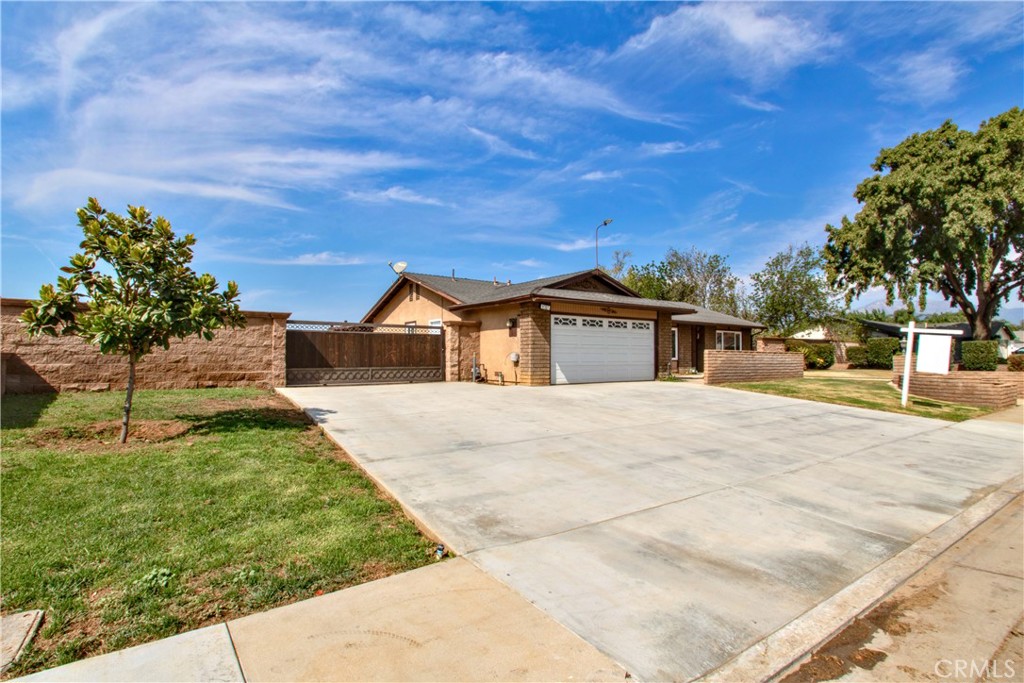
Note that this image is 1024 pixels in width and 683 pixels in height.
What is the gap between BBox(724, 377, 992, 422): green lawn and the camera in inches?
486

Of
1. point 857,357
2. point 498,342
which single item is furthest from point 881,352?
point 498,342

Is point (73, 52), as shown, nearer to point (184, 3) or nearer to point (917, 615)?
point (184, 3)

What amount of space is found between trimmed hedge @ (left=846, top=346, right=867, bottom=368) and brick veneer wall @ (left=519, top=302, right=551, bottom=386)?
2465 cm

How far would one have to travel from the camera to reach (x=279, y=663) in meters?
2.41

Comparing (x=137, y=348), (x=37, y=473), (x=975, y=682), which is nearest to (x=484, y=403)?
(x=137, y=348)

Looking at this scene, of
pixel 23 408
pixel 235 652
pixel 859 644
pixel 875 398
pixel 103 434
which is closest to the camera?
pixel 235 652

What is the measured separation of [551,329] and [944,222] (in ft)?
71.7

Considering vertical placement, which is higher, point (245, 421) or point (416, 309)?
point (416, 309)

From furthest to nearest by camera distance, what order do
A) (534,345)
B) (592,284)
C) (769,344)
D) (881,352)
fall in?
(881,352)
(769,344)
(592,284)
(534,345)

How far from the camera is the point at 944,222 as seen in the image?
953 inches

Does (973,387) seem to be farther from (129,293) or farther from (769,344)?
(129,293)

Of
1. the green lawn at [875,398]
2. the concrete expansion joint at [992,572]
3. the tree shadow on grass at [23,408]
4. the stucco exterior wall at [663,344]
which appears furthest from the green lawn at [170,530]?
the stucco exterior wall at [663,344]

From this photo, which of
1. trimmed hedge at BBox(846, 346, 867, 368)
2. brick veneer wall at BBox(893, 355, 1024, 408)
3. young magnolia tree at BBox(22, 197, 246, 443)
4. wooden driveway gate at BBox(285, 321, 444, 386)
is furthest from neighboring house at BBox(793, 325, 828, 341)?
young magnolia tree at BBox(22, 197, 246, 443)

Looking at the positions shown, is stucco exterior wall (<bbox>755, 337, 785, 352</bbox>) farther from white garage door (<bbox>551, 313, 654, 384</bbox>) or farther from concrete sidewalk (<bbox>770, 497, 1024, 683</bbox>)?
concrete sidewalk (<bbox>770, 497, 1024, 683</bbox>)
